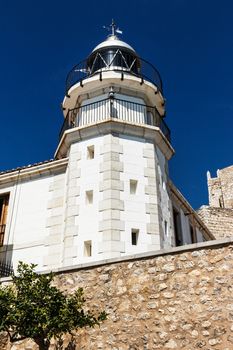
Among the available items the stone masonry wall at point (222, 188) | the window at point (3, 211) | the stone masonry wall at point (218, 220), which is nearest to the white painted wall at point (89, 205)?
the window at point (3, 211)

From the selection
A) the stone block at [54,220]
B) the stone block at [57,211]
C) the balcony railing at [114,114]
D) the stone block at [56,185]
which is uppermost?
the balcony railing at [114,114]

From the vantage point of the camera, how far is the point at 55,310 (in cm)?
795

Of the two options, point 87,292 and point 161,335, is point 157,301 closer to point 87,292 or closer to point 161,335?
point 161,335

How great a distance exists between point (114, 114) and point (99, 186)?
343 cm

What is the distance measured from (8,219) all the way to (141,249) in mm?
5790

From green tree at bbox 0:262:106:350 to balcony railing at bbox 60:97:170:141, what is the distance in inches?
374

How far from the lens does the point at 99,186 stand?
15.3 metres

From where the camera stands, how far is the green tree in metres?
7.71

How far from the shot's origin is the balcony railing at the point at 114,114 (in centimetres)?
1730

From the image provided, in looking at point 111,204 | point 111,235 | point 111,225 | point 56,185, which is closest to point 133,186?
point 111,204

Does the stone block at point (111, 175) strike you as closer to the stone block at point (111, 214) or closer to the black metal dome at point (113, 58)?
the stone block at point (111, 214)

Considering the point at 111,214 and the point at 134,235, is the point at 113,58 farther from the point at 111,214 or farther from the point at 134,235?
the point at 134,235

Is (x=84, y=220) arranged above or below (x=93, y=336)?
above

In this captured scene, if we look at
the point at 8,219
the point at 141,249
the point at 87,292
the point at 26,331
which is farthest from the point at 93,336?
the point at 8,219
